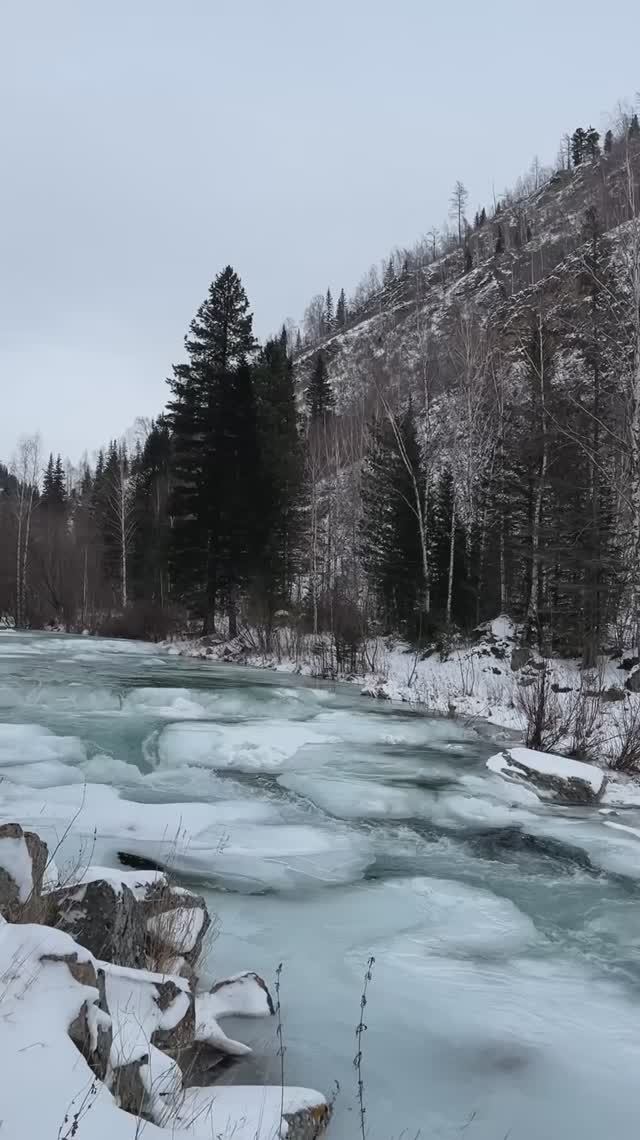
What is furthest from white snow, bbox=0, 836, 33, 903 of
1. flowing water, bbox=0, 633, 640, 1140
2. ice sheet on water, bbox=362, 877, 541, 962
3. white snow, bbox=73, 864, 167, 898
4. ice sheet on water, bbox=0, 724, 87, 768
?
ice sheet on water, bbox=0, 724, 87, 768

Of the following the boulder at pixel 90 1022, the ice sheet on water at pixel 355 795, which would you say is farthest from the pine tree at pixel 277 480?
the boulder at pixel 90 1022

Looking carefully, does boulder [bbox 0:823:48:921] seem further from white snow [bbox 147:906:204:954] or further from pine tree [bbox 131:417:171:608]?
pine tree [bbox 131:417:171:608]

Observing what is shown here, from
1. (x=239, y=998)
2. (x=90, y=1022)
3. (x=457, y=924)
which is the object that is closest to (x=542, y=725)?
(x=457, y=924)

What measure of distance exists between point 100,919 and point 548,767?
19.9ft

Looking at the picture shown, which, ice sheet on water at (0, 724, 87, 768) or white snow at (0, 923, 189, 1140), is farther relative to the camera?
ice sheet on water at (0, 724, 87, 768)

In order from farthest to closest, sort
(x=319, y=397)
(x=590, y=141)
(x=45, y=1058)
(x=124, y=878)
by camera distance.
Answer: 1. (x=590, y=141)
2. (x=319, y=397)
3. (x=124, y=878)
4. (x=45, y=1058)

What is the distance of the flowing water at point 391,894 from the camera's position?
3.18m

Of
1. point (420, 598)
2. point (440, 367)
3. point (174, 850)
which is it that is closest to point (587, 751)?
point (174, 850)

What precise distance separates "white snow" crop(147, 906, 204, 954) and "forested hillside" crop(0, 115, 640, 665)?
1238cm

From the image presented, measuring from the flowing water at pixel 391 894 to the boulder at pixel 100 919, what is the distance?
745 mm

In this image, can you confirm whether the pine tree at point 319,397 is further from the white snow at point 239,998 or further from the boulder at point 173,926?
the white snow at point 239,998

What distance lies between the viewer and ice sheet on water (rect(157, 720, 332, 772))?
8.77m

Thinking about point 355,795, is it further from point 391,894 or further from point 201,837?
point 391,894

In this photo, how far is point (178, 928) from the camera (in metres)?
3.66
